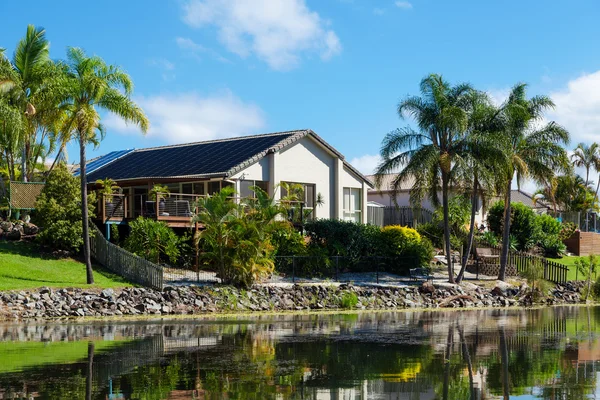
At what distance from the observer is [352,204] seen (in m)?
49.9

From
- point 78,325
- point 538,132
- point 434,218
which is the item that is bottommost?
point 78,325

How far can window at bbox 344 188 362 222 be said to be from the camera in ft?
162

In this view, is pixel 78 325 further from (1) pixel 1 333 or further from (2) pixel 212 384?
(2) pixel 212 384

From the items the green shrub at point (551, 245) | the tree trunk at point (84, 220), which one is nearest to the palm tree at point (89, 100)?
the tree trunk at point (84, 220)

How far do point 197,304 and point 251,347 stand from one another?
11.2 metres

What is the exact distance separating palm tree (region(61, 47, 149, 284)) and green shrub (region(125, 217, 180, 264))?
3.33m

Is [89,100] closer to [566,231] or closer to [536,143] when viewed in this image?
[536,143]

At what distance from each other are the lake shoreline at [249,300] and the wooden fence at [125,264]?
2.81 ft

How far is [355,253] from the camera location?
136 feet

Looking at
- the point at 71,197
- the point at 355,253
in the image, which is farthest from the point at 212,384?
the point at 355,253

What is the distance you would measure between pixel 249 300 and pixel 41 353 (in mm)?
14703

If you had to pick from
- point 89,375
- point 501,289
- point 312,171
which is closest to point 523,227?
point 501,289

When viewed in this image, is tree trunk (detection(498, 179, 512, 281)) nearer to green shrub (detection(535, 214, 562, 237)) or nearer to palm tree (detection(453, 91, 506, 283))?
palm tree (detection(453, 91, 506, 283))

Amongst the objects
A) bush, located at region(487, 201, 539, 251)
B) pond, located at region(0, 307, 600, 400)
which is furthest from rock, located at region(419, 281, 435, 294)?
bush, located at region(487, 201, 539, 251)
